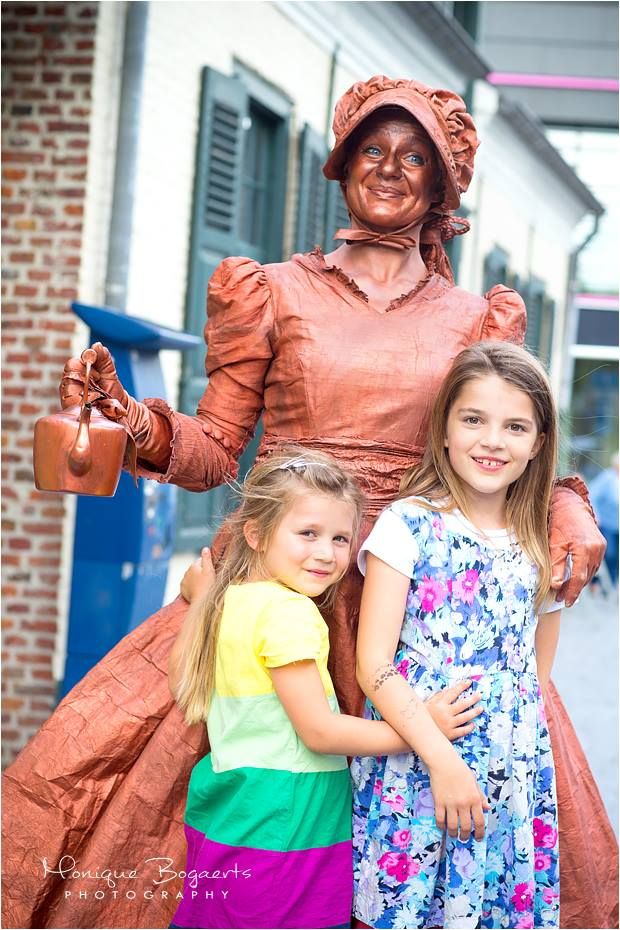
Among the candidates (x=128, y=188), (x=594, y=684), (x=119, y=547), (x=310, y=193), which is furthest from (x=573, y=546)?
(x=594, y=684)

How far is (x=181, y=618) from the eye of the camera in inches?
109

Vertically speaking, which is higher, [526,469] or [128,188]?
[128,188]

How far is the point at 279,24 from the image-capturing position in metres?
7.50

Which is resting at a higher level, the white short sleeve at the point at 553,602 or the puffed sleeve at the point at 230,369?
the puffed sleeve at the point at 230,369

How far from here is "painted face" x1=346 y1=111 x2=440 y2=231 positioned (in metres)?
2.80

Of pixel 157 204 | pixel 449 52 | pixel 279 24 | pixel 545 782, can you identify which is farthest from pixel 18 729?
pixel 449 52

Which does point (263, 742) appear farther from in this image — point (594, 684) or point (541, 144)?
point (541, 144)

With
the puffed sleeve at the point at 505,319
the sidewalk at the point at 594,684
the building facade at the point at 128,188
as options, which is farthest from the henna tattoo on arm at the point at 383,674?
the sidewalk at the point at 594,684

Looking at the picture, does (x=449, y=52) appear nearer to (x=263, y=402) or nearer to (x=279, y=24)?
(x=279, y=24)

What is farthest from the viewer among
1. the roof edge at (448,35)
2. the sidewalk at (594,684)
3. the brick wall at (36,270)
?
the roof edge at (448,35)

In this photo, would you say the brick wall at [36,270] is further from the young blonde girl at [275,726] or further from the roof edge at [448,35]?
the roof edge at [448,35]

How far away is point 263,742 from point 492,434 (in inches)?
28.4

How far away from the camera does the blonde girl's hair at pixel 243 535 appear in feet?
8.25

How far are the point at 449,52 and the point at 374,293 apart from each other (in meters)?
8.23
